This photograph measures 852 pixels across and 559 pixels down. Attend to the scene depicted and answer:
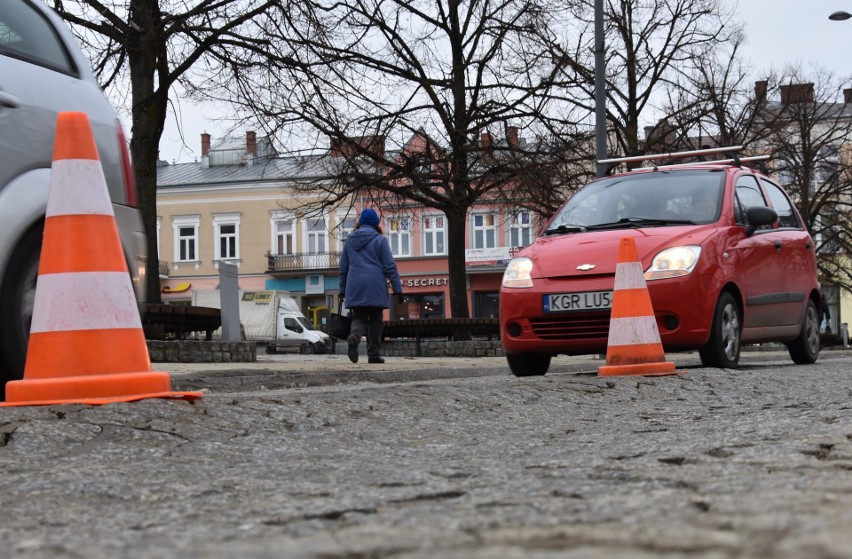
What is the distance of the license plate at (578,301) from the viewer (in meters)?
8.60

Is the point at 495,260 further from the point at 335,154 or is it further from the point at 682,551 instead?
the point at 682,551

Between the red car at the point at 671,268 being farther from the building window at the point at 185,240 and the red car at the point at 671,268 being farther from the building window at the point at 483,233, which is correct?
the building window at the point at 185,240

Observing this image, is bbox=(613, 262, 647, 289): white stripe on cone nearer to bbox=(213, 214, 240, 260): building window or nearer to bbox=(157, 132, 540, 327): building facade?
bbox=(157, 132, 540, 327): building facade

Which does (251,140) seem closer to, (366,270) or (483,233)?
(366,270)

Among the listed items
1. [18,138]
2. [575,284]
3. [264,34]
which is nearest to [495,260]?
[264,34]

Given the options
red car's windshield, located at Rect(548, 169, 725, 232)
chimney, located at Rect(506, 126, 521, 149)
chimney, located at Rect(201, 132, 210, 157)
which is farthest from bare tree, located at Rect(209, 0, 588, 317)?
chimney, located at Rect(201, 132, 210, 157)

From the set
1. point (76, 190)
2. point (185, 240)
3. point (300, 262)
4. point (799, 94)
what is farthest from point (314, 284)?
point (76, 190)

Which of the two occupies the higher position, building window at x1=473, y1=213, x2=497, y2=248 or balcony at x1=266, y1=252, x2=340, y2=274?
building window at x1=473, y1=213, x2=497, y2=248

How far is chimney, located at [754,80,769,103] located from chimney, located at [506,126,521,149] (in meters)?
10.4

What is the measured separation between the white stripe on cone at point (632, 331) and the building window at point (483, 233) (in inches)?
1915

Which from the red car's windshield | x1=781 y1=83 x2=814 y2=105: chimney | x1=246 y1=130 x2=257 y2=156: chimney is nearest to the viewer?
the red car's windshield

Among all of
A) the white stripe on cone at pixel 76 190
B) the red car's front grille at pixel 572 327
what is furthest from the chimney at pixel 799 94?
the white stripe on cone at pixel 76 190

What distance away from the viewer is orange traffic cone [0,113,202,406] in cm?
462

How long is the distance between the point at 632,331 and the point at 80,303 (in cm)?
425
